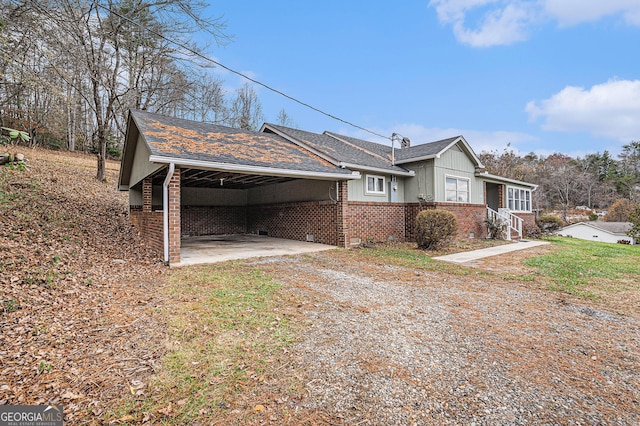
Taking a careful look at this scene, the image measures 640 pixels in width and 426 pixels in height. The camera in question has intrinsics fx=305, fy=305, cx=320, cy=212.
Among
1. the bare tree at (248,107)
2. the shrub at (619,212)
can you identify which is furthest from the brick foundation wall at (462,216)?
the shrub at (619,212)

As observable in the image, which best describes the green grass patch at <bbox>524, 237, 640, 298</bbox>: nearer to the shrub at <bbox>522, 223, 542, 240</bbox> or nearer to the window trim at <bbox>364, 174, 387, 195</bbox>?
the window trim at <bbox>364, 174, 387, 195</bbox>

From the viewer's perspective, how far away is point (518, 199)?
17.9 metres

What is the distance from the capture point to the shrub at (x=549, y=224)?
17422mm

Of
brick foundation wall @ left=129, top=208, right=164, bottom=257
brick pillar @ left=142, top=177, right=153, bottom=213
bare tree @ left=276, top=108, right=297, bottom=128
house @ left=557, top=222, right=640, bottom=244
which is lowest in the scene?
house @ left=557, top=222, right=640, bottom=244

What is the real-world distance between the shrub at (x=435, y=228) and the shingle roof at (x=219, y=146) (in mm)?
3224

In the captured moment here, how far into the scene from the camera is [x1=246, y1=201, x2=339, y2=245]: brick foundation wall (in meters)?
11.0

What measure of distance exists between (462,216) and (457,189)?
122 cm

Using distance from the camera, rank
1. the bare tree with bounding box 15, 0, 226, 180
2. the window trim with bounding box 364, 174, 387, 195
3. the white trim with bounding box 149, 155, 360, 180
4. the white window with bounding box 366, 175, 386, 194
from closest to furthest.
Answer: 1. the white trim with bounding box 149, 155, 360, 180
2. the bare tree with bounding box 15, 0, 226, 180
3. the window trim with bounding box 364, 174, 387, 195
4. the white window with bounding box 366, 175, 386, 194

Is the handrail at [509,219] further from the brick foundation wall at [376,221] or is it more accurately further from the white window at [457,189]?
the brick foundation wall at [376,221]

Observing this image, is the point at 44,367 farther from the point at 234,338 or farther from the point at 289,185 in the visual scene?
the point at 289,185

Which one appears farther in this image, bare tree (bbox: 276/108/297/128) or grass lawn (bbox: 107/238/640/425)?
bare tree (bbox: 276/108/297/128)

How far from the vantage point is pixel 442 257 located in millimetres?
9148

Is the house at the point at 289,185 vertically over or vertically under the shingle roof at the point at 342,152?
under

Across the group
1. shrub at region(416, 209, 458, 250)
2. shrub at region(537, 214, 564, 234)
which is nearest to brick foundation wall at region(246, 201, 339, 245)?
shrub at region(416, 209, 458, 250)
